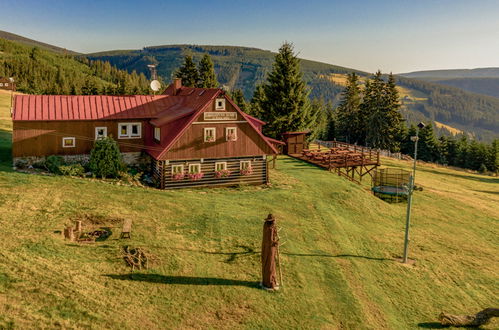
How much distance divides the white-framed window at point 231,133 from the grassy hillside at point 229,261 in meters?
4.40

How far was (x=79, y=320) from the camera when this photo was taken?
42.2 ft

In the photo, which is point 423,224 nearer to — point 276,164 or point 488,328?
point 488,328

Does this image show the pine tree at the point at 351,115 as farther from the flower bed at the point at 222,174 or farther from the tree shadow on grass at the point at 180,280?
the tree shadow on grass at the point at 180,280

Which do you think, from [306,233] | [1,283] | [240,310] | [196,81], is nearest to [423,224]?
[306,233]

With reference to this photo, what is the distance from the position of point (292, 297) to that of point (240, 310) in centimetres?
279

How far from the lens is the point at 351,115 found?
8694 cm

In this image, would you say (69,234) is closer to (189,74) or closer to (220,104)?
(220,104)

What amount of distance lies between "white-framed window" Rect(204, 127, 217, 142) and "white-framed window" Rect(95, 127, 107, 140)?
9.07 m

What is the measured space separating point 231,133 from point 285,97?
21146 millimetres

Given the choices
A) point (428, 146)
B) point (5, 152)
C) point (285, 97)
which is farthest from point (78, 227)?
point (428, 146)

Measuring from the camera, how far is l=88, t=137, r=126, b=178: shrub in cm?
3017

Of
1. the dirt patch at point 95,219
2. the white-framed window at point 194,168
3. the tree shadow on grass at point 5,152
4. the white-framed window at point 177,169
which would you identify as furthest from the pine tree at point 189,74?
the dirt patch at point 95,219

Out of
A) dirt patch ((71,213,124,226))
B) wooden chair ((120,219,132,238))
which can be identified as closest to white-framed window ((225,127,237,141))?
dirt patch ((71,213,124,226))

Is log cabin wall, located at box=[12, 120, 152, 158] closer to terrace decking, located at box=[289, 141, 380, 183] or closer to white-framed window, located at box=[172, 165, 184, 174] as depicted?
white-framed window, located at box=[172, 165, 184, 174]
